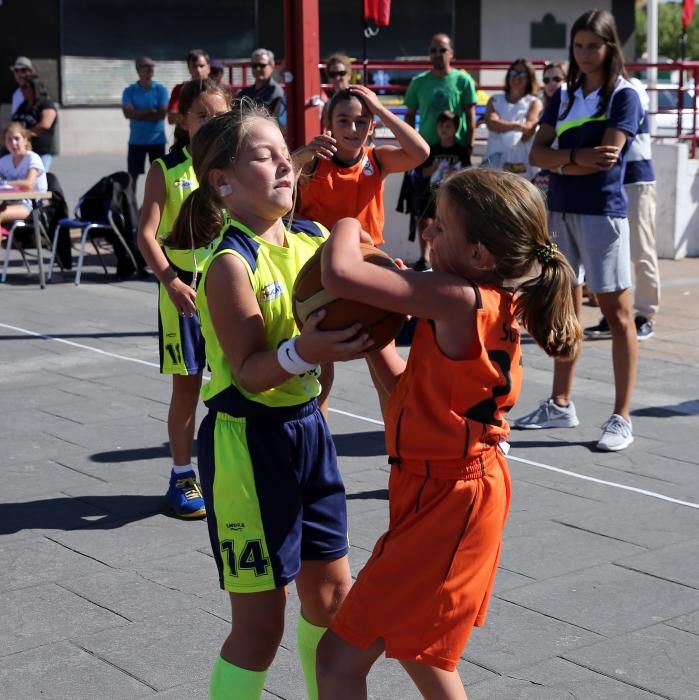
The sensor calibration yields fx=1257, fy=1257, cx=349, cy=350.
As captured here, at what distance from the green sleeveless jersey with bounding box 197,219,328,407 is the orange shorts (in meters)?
0.39

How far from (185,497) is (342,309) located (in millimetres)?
2710

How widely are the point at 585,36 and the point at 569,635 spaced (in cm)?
342

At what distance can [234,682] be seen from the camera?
9.84ft

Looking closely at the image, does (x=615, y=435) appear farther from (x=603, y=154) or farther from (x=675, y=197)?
(x=675, y=197)

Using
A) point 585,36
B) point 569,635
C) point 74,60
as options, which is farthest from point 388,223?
point 74,60

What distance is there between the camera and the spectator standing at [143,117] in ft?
49.0

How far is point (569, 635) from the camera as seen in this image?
160 inches

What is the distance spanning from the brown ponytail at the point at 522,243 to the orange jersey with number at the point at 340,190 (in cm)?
300

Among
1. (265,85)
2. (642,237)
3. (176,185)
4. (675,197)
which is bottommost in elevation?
(642,237)

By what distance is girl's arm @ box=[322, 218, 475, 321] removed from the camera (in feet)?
8.76

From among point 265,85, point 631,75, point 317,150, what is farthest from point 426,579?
point 631,75

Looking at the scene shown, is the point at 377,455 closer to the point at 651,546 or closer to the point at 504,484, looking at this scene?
the point at 651,546

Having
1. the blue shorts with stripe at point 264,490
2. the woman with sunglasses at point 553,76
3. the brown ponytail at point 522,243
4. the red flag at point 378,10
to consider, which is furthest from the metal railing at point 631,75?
the brown ponytail at point 522,243

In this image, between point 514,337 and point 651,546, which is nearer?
→ point 514,337
